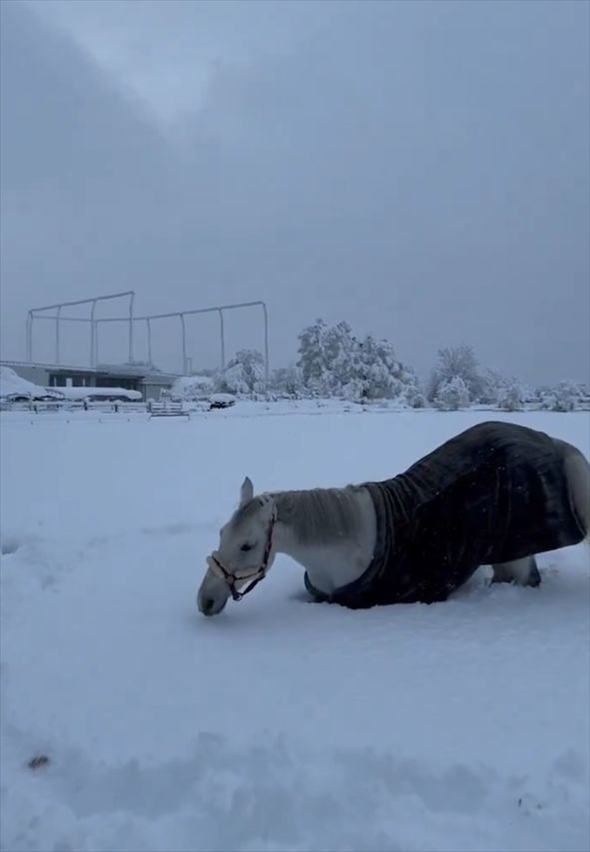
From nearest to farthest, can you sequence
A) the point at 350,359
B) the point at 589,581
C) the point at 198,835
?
the point at 198,835
the point at 589,581
the point at 350,359

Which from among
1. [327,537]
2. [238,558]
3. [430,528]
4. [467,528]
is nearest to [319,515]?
[327,537]

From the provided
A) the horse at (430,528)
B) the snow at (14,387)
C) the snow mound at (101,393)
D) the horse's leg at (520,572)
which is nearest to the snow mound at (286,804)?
the horse at (430,528)

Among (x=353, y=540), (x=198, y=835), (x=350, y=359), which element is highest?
(x=350, y=359)

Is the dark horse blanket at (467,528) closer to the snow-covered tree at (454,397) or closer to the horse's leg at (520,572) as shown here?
the horse's leg at (520,572)

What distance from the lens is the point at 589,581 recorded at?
4.38 meters

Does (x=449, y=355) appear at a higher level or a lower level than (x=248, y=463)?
higher

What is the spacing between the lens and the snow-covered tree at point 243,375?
6731cm

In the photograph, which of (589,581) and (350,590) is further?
(589,581)

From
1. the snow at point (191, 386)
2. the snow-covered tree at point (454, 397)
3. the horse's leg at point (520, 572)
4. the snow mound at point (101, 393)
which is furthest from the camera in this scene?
the snow at point (191, 386)

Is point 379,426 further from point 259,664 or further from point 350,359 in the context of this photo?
point 350,359

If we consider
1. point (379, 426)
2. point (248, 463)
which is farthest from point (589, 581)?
point (379, 426)

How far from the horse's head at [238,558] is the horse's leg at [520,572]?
5.69ft

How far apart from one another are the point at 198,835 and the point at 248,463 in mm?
9704

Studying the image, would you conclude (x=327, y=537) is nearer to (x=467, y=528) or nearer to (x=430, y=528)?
(x=430, y=528)
